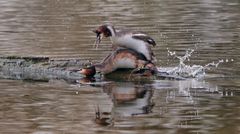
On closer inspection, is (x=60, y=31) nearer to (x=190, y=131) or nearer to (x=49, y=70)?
(x=49, y=70)

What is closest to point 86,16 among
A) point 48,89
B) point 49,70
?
point 49,70

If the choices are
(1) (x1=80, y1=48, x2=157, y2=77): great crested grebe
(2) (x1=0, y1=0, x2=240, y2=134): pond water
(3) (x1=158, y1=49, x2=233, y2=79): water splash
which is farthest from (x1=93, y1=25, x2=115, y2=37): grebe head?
(3) (x1=158, y1=49, x2=233, y2=79): water splash

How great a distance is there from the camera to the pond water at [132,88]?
10.5 metres

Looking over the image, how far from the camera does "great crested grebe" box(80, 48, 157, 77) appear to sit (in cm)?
1423

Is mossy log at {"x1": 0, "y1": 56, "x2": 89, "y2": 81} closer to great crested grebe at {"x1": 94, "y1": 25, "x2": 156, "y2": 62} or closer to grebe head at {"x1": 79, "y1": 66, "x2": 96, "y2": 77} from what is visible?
grebe head at {"x1": 79, "y1": 66, "x2": 96, "y2": 77}

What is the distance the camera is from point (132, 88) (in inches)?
527

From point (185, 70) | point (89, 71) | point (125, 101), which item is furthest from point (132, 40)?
point (125, 101)

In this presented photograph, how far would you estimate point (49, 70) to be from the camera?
15.3m

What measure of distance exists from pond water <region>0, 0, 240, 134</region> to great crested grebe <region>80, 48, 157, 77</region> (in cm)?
43

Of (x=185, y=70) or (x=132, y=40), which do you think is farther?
(x=185, y=70)

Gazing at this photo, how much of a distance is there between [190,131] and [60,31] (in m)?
12.6

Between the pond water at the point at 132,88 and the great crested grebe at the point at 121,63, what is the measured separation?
0.43m

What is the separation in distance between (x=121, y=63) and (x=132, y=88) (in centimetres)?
118

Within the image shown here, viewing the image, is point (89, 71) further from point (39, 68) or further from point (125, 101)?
point (125, 101)
